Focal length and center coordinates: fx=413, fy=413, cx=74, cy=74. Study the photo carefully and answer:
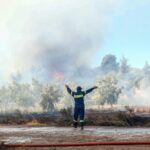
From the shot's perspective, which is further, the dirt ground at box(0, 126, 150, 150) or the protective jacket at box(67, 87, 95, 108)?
the protective jacket at box(67, 87, 95, 108)

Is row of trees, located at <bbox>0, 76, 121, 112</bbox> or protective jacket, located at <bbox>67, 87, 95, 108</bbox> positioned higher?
row of trees, located at <bbox>0, 76, 121, 112</bbox>

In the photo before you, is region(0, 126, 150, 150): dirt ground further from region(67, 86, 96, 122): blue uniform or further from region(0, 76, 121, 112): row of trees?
region(0, 76, 121, 112): row of trees

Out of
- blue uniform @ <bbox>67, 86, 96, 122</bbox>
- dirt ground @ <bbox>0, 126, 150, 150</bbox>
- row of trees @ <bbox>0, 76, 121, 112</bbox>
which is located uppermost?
row of trees @ <bbox>0, 76, 121, 112</bbox>

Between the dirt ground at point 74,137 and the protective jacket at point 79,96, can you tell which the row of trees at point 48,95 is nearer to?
the protective jacket at point 79,96

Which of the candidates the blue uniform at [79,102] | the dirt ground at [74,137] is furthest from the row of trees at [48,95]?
the dirt ground at [74,137]

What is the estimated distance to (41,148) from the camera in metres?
11.3

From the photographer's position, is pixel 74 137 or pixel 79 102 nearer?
pixel 74 137

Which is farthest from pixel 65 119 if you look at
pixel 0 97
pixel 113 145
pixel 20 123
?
pixel 0 97

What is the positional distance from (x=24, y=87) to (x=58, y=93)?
31631mm

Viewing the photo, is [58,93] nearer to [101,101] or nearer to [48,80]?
[101,101]

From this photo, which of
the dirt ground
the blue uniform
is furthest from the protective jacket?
the dirt ground

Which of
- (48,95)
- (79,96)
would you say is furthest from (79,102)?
(48,95)

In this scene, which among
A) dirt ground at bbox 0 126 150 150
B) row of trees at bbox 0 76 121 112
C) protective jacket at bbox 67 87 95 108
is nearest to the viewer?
dirt ground at bbox 0 126 150 150

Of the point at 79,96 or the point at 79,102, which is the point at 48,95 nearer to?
the point at 79,102
